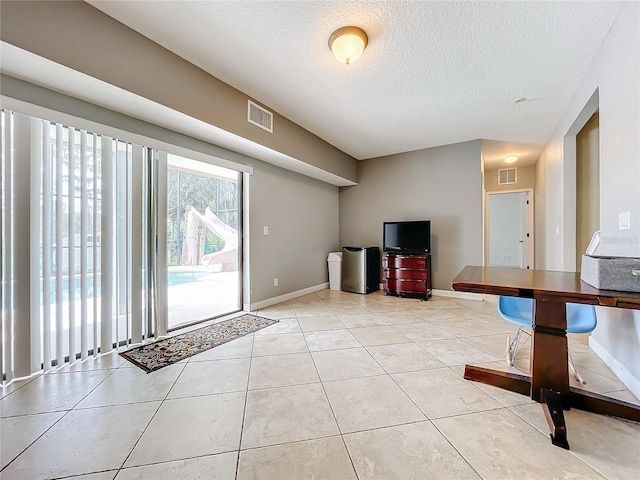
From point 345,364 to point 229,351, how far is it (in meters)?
1.04

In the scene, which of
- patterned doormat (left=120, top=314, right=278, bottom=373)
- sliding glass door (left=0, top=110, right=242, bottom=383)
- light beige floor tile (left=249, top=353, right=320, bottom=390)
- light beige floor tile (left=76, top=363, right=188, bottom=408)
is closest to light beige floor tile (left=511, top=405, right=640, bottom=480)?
light beige floor tile (left=249, top=353, right=320, bottom=390)

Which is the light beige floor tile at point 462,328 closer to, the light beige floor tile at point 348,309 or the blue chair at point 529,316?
the blue chair at point 529,316

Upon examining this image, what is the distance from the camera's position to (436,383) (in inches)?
71.7

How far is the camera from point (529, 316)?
76.5 inches

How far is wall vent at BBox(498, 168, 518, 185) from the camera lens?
235 inches

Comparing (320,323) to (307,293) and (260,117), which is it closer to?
(307,293)

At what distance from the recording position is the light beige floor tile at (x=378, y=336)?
2549 millimetres

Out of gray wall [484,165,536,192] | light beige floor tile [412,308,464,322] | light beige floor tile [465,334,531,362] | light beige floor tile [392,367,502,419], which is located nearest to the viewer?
light beige floor tile [392,367,502,419]

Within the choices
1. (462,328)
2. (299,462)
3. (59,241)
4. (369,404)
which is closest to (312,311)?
(462,328)

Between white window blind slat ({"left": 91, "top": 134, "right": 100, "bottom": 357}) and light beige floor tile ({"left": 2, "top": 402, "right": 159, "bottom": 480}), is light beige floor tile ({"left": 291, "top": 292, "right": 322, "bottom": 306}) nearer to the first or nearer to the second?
white window blind slat ({"left": 91, "top": 134, "right": 100, "bottom": 357})

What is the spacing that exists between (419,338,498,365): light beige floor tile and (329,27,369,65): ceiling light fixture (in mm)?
2487

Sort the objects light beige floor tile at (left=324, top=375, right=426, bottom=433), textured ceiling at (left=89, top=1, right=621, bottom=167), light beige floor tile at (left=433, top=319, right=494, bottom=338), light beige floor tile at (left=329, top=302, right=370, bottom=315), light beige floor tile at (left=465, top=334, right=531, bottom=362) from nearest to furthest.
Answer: light beige floor tile at (left=324, top=375, right=426, bottom=433) → textured ceiling at (left=89, top=1, right=621, bottom=167) → light beige floor tile at (left=465, top=334, right=531, bottom=362) → light beige floor tile at (left=433, top=319, right=494, bottom=338) → light beige floor tile at (left=329, top=302, right=370, bottom=315)

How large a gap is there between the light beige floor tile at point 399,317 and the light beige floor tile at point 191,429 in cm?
200

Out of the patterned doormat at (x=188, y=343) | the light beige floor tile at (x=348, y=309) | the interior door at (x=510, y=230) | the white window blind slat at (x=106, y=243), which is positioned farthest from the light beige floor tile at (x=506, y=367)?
the interior door at (x=510, y=230)
